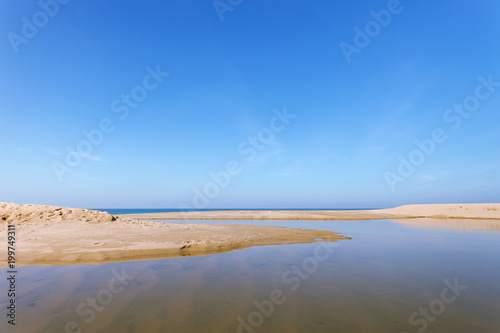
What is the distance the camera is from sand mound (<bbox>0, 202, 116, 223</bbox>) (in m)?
18.0

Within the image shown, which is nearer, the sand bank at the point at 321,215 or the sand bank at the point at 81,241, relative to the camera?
the sand bank at the point at 81,241

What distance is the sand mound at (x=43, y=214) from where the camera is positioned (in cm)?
1805

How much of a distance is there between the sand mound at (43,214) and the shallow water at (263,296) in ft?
40.6

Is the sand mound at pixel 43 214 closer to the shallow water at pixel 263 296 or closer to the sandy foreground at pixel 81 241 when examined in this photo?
the sandy foreground at pixel 81 241

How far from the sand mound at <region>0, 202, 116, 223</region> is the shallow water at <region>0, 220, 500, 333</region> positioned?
12.4 meters

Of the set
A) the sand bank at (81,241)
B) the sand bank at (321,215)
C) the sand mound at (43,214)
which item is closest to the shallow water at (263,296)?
the sand bank at (81,241)

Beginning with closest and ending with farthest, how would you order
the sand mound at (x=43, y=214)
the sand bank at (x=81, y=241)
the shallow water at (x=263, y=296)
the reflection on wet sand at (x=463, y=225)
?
the shallow water at (x=263, y=296) < the sand bank at (x=81, y=241) < the sand mound at (x=43, y=214) < the reflection on wet sand at (x=463, y=225)

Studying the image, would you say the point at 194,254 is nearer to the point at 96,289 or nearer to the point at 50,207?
the point at 96,289

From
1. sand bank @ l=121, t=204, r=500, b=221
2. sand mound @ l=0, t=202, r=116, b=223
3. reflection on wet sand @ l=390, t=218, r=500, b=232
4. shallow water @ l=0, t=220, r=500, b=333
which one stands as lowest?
shallow water @ l=0, t=220, r=500, b=333

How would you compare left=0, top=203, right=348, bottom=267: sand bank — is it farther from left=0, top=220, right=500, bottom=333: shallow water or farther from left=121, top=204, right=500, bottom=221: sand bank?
left=121, top=204, right=500, bottom=221: sand bank

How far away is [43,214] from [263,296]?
21.0 metres

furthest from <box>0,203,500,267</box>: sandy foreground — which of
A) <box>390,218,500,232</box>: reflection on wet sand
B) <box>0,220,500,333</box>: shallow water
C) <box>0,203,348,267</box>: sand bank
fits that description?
<box>390,218,500,232</box>: reflection on wet sand

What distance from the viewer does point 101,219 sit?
66.3ft

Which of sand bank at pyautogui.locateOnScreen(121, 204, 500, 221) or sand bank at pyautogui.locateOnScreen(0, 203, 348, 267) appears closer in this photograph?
sand bank at pyautogui.locateOnScreen(0, 203, 348, 267)
